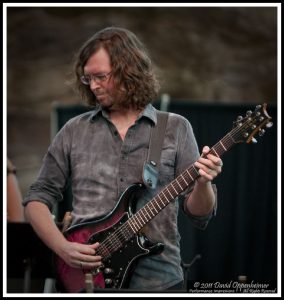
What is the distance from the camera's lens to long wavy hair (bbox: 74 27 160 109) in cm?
368

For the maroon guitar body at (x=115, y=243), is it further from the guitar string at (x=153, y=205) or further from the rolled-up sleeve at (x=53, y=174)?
the rolled-up sleeve at (x=53, y=174)

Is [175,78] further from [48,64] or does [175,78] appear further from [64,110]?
[64,110]

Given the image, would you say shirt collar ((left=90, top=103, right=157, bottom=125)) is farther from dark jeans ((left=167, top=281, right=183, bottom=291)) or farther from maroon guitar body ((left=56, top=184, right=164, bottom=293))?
dark jeans ((left=167, top=281, right=183, bottom=291))

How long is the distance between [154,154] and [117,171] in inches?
8.1

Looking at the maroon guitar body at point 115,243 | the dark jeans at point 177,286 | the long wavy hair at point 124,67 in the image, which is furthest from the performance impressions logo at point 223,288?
the long wavy hair at point 124,67

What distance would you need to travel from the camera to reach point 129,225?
11.7 feet

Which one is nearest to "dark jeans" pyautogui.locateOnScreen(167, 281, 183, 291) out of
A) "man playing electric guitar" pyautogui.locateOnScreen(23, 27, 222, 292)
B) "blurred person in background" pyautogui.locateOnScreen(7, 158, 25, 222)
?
"man playing electric guitar" pyautogui.locateOnScreen(23, 27, 222, 292)

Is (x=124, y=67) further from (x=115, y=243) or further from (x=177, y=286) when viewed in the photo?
(x=177, y=286)

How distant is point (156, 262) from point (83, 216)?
17.2 inches

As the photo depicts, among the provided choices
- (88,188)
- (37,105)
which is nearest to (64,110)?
(37,105)

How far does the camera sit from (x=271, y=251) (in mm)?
6637

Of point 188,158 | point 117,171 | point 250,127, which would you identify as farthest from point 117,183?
point 250,127

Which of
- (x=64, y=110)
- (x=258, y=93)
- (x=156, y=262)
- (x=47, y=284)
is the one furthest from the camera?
(x=258, y=93)

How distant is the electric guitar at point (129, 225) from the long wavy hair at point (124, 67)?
19.7 inches
